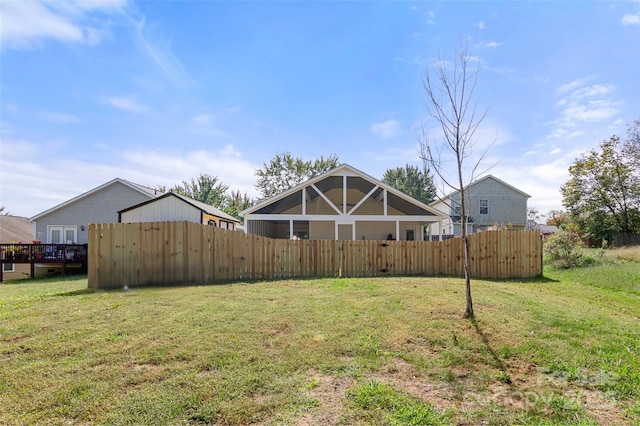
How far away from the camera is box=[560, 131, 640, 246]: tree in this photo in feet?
81.6

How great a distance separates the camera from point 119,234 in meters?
8.99

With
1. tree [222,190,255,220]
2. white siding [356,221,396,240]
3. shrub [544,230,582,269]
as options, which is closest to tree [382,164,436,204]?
tree [222,190,255,220]

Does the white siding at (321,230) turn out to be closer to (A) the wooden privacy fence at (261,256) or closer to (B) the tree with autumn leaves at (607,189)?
(A) the wooden privacy fence at (261,256)

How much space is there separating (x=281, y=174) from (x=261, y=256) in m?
35.1

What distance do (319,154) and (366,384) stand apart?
42.6 meters

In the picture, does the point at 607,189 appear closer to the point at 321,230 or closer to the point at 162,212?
the point at 321,230

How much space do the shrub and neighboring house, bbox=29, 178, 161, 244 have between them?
21.5 metres

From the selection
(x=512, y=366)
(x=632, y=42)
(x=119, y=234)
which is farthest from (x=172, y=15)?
(x=632, y=42)

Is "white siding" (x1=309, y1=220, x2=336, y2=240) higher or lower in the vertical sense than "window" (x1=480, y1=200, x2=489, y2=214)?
lower

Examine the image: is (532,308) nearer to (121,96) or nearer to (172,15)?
(172,15)

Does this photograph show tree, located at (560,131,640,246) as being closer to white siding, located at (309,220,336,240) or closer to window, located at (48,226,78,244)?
white siding, located at (309,220,336,240)

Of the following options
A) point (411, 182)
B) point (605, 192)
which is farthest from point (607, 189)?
point (411, 182)

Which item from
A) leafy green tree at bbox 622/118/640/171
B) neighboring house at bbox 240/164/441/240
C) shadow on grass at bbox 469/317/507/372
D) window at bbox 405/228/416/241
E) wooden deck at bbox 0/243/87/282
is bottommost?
shadow on grass at bbox 469/317/507/372

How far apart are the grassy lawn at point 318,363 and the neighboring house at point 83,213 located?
15.3 metres
